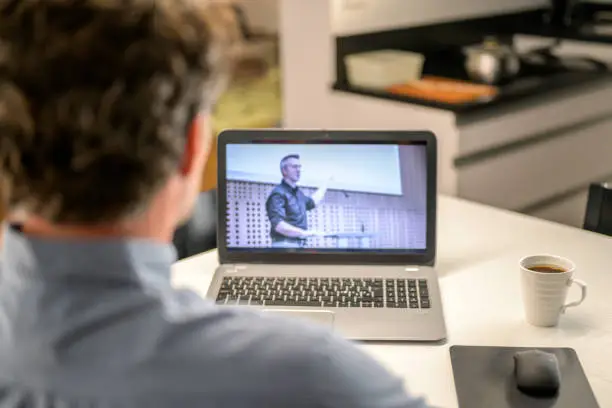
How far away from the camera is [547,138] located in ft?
9.29

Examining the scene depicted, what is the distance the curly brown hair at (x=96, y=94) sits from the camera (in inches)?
24.1

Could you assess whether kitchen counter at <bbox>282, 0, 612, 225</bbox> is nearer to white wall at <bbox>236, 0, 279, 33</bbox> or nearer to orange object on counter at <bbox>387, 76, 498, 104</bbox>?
orange object on counter at <bbox>387, 76, 498, 104</bbox>

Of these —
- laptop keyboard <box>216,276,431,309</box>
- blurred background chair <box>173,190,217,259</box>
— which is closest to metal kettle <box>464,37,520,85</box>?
blurred background chair <box>173,190,217,259</box>

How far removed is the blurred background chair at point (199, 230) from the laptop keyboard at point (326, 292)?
510 millimetres

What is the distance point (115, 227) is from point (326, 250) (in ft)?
2.86

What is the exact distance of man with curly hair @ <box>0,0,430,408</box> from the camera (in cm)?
62

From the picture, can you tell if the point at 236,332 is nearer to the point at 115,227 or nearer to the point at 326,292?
the point at 115,227

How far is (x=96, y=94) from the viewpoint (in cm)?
61

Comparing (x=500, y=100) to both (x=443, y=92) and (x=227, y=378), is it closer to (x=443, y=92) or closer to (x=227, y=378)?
(x=443, y=92)

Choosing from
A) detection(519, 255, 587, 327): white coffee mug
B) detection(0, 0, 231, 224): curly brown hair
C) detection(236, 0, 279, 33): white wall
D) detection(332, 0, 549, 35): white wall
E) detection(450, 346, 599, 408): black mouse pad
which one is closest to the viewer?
detection(0, 0, 231, 224): curly brown hair

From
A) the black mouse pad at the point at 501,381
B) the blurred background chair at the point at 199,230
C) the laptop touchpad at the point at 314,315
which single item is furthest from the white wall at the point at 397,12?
the black mouse pad at the point at 501,381

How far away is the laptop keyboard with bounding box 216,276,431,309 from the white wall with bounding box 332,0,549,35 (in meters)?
1.49

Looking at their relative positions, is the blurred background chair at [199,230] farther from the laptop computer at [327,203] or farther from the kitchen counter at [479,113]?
the kitchen counter at [479,113]

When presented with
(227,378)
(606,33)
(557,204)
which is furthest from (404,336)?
(606,33)
